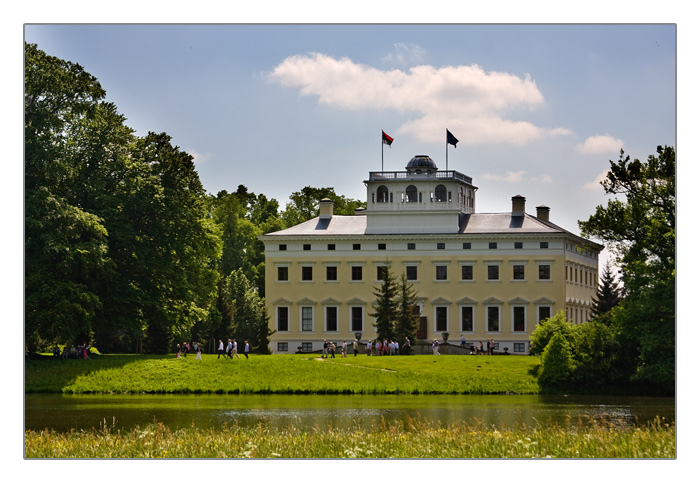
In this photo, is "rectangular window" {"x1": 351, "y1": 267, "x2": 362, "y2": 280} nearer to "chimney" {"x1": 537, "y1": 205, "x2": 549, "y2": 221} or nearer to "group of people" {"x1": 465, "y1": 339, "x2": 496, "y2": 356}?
"group of people" {"x1": 465, "y1": 339, "x2": 496, "y2": 356}

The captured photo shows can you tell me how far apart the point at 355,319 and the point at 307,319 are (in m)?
2.77

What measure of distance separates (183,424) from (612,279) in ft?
122

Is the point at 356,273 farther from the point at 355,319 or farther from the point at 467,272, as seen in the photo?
the point at 467,272

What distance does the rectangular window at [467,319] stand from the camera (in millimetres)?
63844

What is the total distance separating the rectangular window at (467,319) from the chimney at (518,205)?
6.19 meters

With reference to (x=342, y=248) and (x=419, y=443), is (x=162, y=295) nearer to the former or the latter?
(x=342, y=248)

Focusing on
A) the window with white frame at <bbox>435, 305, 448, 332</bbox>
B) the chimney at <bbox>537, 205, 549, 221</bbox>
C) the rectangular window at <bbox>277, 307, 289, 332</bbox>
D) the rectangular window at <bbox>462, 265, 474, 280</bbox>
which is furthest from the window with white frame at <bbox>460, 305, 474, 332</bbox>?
the rectangular window at <bbox>277, 307, 289, 332</bbox>

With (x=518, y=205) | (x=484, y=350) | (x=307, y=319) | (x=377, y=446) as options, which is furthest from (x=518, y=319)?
(x=377, y=446)

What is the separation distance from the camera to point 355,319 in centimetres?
6494

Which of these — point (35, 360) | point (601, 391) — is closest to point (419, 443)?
point (601, 391)

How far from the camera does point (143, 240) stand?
150ft

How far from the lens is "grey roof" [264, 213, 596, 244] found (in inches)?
2506

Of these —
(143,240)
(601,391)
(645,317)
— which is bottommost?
(601,391)

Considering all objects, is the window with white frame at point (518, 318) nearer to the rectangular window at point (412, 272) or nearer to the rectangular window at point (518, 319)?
the rectangular window at point (518, 319)
